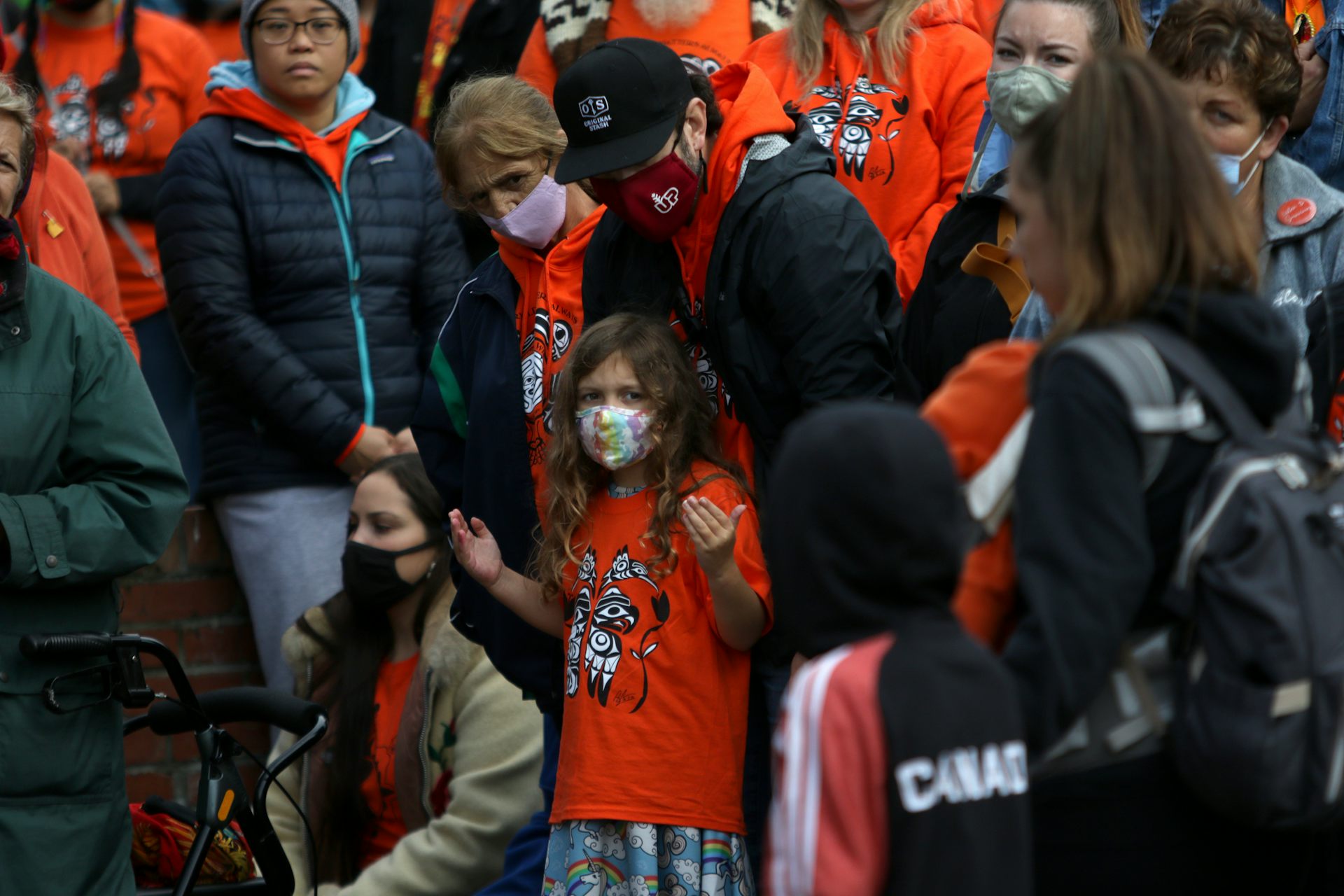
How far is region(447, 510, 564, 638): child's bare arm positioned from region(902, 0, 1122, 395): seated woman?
96cm

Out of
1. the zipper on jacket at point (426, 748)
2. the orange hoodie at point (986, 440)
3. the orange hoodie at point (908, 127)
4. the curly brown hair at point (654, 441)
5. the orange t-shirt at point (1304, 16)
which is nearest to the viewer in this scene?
the orange hoodie at point (986, 440)

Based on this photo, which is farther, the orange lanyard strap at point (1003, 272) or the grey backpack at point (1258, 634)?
the orange lanyard strap at point (1003, 272)

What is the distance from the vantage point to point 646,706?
3.40 meters

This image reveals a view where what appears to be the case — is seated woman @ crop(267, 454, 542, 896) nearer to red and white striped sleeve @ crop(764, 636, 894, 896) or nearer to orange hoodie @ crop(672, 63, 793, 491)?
orange hoodie @ crop(672, 63, 793, 491)

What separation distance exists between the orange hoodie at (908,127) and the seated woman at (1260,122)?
1046mm

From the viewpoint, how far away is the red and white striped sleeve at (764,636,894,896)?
73.6 inches

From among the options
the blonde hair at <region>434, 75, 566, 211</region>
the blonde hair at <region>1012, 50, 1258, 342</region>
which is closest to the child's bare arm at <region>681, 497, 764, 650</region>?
the blonde hair at <region>434, 75, 566, 211</region>

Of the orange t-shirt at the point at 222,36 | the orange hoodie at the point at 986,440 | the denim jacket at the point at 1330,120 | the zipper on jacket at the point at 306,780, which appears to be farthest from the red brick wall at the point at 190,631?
the orange hoodie at the point at 986,440

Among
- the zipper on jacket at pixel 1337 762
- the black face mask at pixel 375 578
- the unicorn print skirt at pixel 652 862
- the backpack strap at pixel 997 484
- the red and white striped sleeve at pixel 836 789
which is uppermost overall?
the backpack strap at pixel 997 484

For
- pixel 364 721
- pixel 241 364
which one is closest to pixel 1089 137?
pixel 364 721

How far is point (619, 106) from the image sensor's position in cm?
332

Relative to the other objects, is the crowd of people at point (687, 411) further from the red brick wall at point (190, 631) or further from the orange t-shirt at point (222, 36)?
the red brick wall at point (190, 631)

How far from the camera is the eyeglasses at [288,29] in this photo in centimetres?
524

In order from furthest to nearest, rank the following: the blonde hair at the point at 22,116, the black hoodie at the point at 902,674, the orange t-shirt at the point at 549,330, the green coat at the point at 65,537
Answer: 1. the orange t-shirt at the point at 549,330
2. the blonde hair at the point at 22,116
3. the green coat at the point at 65,537
4. the black hoodie at the point at 902,674
